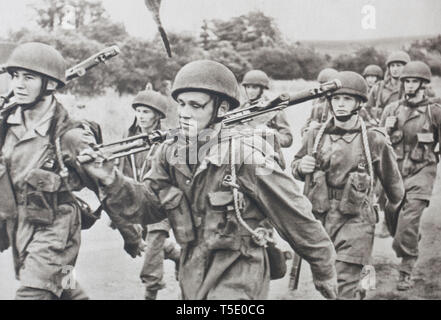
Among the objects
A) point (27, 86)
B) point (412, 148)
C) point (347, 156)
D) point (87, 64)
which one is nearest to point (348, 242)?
point (347, 156)

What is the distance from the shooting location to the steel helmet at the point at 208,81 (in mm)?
5594

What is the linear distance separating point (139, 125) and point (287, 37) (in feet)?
5.31

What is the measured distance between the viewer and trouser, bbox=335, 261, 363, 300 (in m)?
6.22

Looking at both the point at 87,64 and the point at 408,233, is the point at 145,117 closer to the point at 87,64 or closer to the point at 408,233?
the point at 87,64

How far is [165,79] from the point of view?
6.55 metres

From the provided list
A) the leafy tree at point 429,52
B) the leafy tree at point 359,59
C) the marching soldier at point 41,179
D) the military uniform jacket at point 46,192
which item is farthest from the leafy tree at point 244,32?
the military uniform jacket at point 46,192

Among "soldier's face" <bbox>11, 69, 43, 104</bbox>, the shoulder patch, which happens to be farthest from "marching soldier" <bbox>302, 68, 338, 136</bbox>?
"soldier's face" <bbox>11, 69, 43, 104</bbox>

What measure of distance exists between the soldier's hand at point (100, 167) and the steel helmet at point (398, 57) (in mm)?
2974

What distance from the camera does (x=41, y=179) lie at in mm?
5898

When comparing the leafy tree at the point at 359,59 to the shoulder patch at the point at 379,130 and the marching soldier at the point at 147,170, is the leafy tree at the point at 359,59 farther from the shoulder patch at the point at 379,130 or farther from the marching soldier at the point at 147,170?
the marching soldier at the point at 147,170

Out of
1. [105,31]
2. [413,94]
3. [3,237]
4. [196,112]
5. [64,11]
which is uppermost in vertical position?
Result: [64,11]

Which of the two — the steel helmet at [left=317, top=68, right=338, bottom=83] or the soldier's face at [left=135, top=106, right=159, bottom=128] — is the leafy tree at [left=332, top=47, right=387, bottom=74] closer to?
the steel helmet at [left=317, top=68, right=338, bottom=83]

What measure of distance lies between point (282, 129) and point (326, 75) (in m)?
0.70

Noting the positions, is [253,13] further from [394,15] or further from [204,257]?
[204,257]
